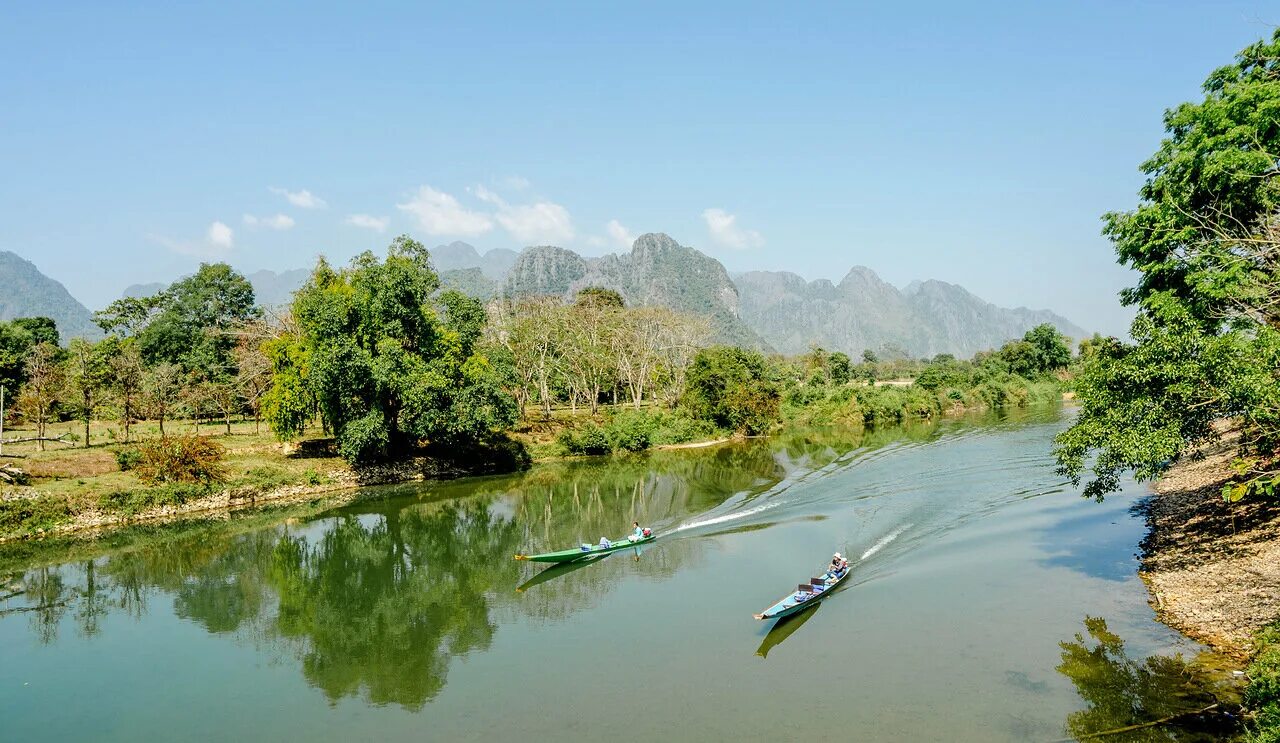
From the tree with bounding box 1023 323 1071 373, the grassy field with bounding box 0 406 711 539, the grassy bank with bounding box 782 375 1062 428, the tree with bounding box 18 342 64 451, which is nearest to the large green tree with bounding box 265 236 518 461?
the grassy field with bounding box 0 406 711 539

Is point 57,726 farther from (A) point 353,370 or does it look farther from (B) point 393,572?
(A) point 353,370

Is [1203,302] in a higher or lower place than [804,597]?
higher

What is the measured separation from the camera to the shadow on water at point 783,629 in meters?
16.3

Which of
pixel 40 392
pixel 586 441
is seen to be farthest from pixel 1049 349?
pixel 40 392

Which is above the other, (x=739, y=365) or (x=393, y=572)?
(x=739, y=365)

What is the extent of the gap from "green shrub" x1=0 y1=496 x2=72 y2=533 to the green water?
182cm

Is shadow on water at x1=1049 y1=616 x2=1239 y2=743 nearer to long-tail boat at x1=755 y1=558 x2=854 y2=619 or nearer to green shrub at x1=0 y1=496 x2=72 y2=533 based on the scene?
long-tail boat at x1=755 y1=558 x2=854 y2=619

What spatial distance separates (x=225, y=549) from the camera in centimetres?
2638

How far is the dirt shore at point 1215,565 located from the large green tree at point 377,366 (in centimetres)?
2870

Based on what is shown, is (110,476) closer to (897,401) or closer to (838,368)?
(897,401)

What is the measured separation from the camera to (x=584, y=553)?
23.6 metres

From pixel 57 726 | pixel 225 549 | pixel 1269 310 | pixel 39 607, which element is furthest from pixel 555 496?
pixel 1269 310

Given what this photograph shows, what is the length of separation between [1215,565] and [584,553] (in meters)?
17.5

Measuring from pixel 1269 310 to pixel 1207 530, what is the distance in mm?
8116
